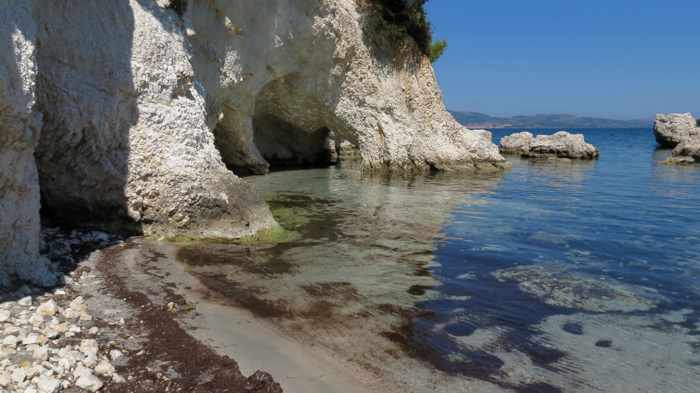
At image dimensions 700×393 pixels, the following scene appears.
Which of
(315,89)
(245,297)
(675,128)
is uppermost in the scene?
(315,89)

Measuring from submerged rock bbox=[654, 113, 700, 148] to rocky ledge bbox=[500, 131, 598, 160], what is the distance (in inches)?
626

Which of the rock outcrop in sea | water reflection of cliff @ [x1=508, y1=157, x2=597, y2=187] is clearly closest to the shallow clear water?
water reflection of cliff @ [x1=508, y1=157, x2=597, y2=187]

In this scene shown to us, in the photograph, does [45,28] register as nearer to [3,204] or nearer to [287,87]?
[3,204]

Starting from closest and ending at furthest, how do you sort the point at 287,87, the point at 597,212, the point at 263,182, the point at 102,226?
the point at 102,226 → the point at 597,212 → the point at 263,182 → the point at 287,87

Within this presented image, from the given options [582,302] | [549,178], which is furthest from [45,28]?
[549,178]

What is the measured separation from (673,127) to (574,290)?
180 ft

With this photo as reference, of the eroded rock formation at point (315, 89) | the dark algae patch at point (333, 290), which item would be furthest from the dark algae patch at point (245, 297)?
the eroded rock formation at point (315, 89)

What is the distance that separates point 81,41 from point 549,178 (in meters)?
22.9

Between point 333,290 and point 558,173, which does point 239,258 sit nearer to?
point 333,290

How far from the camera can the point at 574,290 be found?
8.59m

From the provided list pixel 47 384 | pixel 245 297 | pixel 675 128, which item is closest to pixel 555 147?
pixel 675 128

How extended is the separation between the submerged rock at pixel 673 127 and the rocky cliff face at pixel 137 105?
44011 millimetres

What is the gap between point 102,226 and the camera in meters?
10.0

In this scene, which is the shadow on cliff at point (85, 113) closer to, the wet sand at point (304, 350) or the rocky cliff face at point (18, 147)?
the rocky cliff face at point (18, 147)
